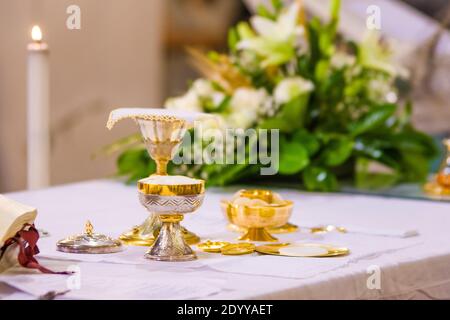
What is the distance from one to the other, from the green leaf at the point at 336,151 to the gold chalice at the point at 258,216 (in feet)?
1.59

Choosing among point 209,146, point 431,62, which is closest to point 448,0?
point 431,62

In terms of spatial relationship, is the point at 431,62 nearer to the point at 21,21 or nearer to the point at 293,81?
the point at 293,81

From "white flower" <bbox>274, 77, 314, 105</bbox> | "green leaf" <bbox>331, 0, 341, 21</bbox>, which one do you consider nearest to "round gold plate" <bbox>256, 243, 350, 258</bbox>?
"white flower" <bbox>274, 77, 314, 105</bbox>

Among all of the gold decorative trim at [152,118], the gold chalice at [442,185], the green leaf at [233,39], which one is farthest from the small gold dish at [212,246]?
the green leaf at [233,39]

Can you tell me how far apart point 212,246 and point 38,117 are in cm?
38

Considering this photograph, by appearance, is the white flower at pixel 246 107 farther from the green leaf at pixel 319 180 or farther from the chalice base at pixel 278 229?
the chalice base at pixel 278 229

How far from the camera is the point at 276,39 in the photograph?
1.61 metres

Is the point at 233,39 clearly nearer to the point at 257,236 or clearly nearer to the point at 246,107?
the point at 246,107

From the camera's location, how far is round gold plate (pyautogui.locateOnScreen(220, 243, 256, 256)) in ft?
3.09

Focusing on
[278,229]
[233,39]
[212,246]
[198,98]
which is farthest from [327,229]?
[233,39]

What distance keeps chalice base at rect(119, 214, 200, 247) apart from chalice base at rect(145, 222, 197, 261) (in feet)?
0.26

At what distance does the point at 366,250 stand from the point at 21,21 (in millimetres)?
1932

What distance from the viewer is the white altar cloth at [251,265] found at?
78 cm

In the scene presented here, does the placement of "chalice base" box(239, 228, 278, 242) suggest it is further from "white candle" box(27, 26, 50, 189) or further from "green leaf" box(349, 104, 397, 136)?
"green leaf" box(349, 104, 397, 136)
